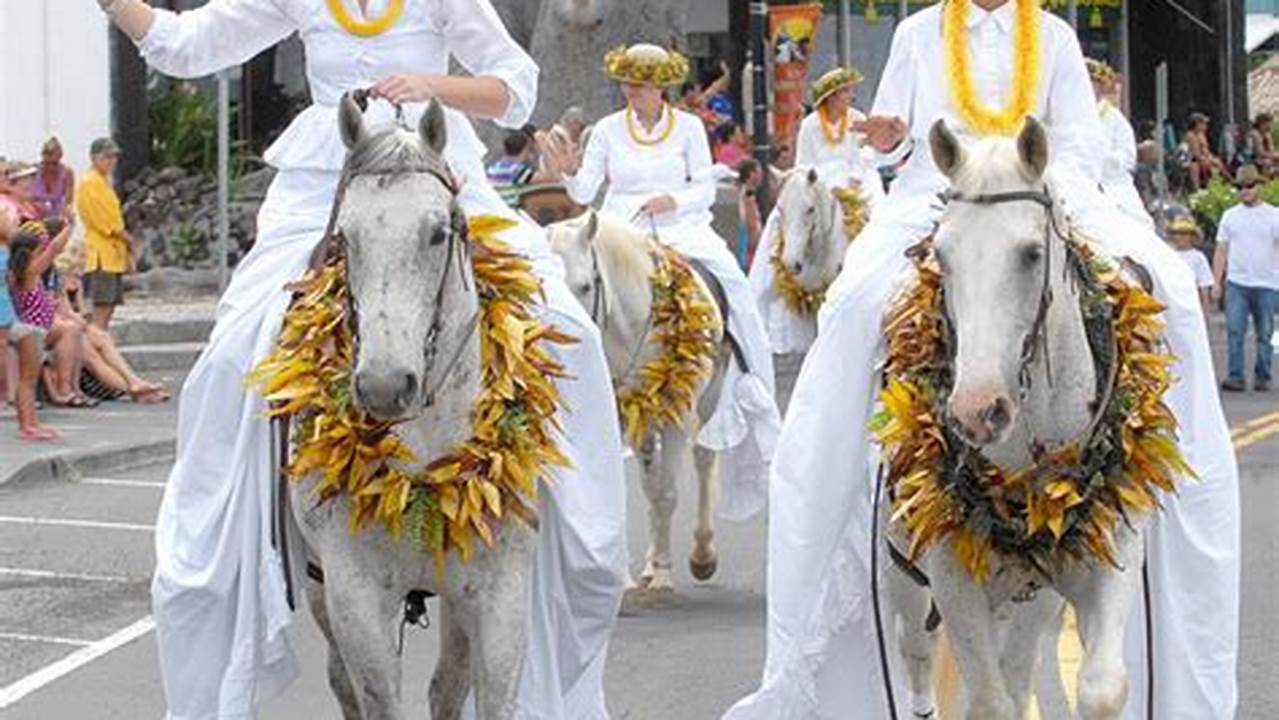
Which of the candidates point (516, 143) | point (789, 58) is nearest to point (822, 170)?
point (516, 143)

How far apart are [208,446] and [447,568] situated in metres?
1.06

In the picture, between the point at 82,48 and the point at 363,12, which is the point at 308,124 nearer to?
the point at 363,12

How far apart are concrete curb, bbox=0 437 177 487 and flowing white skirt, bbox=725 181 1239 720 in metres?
9.29

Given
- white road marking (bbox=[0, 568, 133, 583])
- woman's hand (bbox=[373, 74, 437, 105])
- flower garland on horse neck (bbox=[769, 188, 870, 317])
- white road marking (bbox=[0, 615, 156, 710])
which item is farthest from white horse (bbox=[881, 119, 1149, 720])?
flower garland on horse neck (bbox=[769, 188, 870, 317])

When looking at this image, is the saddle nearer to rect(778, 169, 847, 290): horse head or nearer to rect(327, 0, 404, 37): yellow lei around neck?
rect(778, 169, 847, 290): horse head

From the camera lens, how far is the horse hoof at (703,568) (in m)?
13.3

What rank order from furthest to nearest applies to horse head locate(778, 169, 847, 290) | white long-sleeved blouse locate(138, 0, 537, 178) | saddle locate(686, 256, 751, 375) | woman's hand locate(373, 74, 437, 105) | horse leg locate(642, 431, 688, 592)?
1. horse head locate(778, 169, 847, 290)
2. saddle locate(686, 256, 751, 375)
3. horse leg locate(642, 431, 688, 592)
4. white long-sleeved blouse locate(138, 0, 537, 178)
5. woman's hand locate(373, 74, 437, 105)

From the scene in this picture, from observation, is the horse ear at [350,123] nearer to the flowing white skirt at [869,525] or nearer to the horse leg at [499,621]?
the horse leg at [499,621]

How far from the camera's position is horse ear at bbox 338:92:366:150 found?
7301 millimetres

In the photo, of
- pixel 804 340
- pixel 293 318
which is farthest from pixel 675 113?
pixel 293 318

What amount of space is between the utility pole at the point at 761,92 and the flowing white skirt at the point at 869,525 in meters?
20.3

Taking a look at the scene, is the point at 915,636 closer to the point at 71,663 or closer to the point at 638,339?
the point at 71,663

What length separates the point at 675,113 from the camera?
14844 millimetres

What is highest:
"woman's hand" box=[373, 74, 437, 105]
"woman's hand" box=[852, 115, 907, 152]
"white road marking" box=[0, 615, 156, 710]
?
"woman's hand" box=[373, 74, 437, 105]
